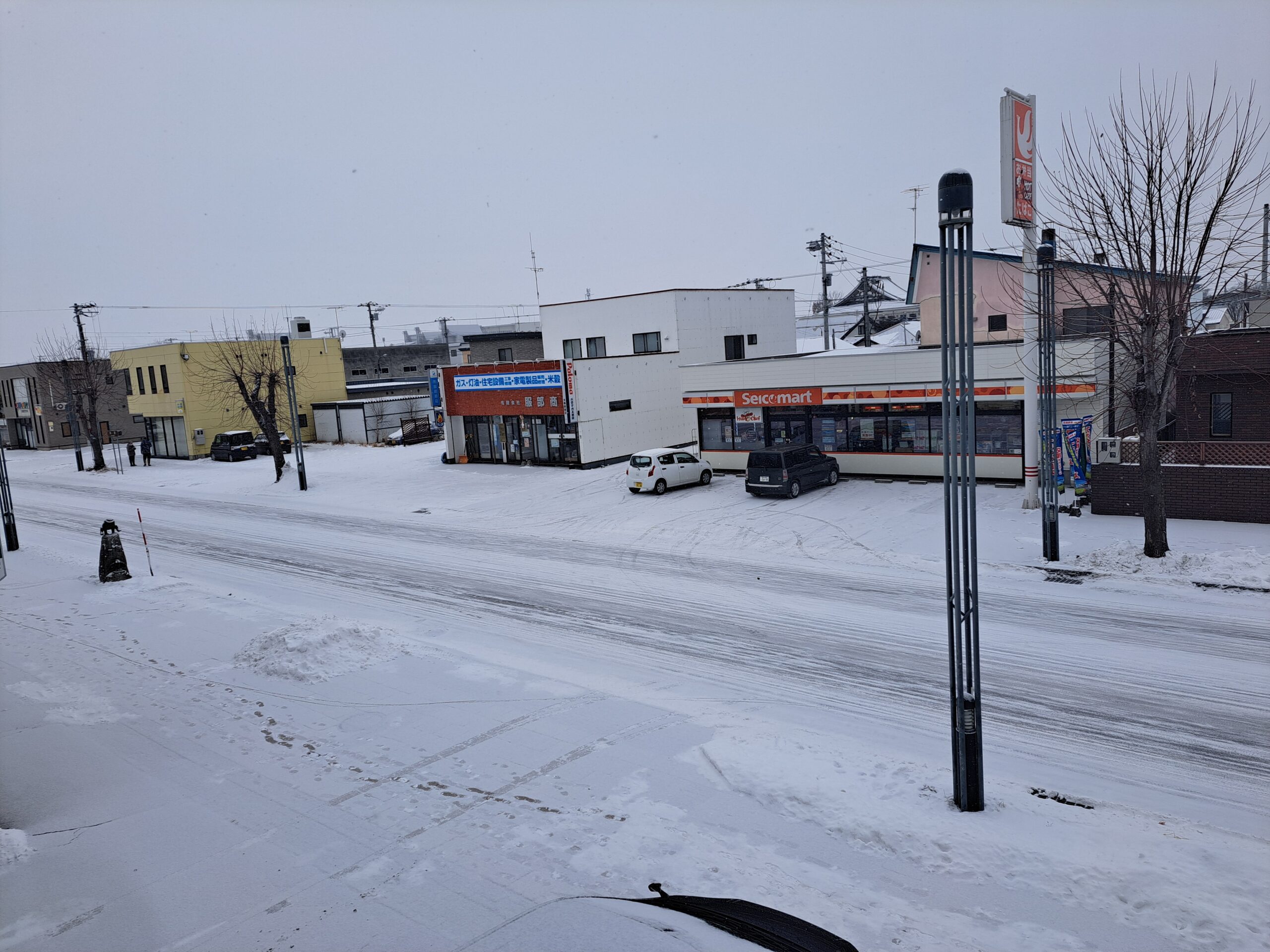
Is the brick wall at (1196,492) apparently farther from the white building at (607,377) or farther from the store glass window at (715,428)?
the white building at (607,377)

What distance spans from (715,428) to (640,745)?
69.4 feet

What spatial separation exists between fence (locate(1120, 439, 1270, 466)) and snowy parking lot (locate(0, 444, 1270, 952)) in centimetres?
154

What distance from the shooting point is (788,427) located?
27.8 m

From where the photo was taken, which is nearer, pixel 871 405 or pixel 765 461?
pixel 765 461

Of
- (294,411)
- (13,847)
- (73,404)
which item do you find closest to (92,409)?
(73,404)

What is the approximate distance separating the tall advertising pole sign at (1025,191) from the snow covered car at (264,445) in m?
37.5

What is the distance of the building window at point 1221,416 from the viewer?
22047 mm

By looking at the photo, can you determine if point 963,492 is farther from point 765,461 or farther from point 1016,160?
point 765,461

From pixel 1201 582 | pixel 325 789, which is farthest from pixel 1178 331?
pixel 325 789

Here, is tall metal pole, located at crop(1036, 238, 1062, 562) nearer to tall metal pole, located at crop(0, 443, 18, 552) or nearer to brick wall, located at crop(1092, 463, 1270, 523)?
brick wall, located at crop(1092, 463, 1270, 523)

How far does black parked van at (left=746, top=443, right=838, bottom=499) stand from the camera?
2383cm

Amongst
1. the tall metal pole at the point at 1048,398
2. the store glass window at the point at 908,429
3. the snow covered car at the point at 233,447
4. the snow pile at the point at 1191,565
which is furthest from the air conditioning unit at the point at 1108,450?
the snow covered car at the point at 233,447

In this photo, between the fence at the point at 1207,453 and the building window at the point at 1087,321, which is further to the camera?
the fence at the point at 1207,453

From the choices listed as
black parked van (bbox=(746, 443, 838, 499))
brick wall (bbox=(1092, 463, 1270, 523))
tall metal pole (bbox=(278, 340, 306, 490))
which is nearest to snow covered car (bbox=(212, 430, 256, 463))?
tall metal pole (bbox=(278, 340, 306, 490))
